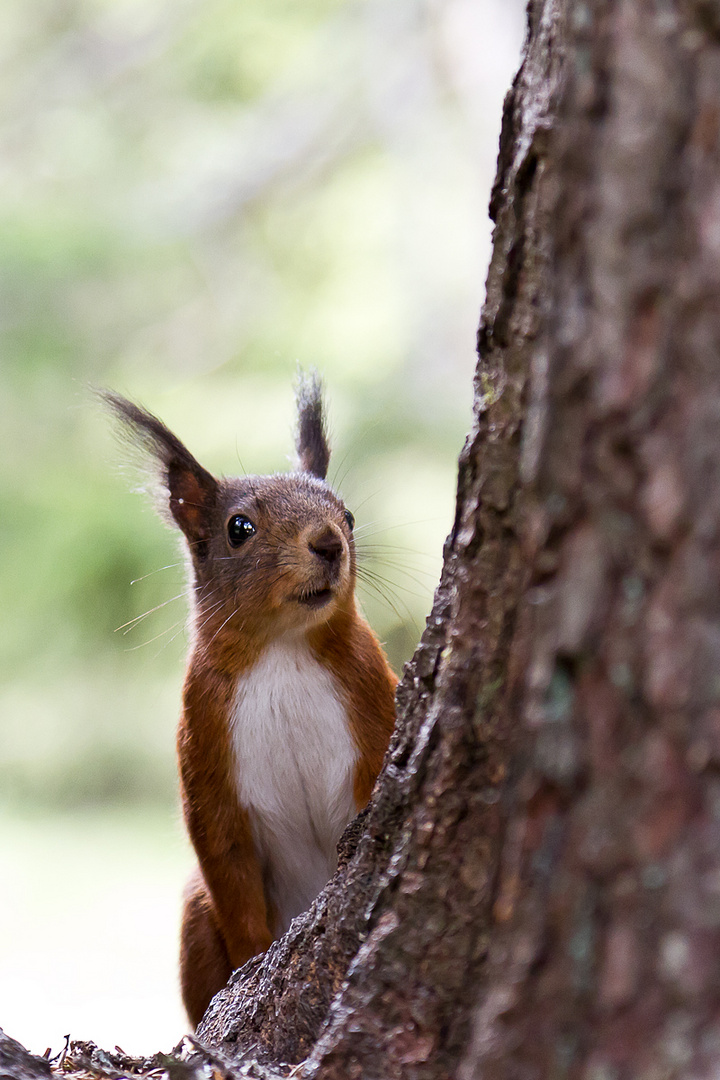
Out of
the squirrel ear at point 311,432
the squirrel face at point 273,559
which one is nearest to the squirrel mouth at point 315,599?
the squirrel face at point 273,559

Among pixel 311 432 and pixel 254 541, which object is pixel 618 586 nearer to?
pixel 254 541

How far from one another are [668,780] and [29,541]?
4494 millimetres

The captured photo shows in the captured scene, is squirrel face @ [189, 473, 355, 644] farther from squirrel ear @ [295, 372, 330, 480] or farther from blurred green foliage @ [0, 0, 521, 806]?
blurred green foliage @ [0, 0, 521, 806]

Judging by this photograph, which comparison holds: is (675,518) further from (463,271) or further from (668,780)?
(463,271)

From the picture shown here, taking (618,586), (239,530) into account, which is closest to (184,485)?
(239,530)

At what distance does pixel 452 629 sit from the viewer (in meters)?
1.10

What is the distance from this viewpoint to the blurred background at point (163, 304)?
4.70m

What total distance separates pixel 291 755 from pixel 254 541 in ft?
1.30

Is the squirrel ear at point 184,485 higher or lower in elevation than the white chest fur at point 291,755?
higher

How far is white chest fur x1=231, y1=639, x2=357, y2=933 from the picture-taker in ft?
6.29

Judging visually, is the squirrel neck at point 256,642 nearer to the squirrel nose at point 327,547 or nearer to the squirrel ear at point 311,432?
the squirrel nose at point 327,547

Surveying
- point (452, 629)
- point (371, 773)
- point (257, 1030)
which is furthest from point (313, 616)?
point (452, 629)

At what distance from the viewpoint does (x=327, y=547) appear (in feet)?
6.35

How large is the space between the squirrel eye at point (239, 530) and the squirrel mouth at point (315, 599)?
0.65 feet
